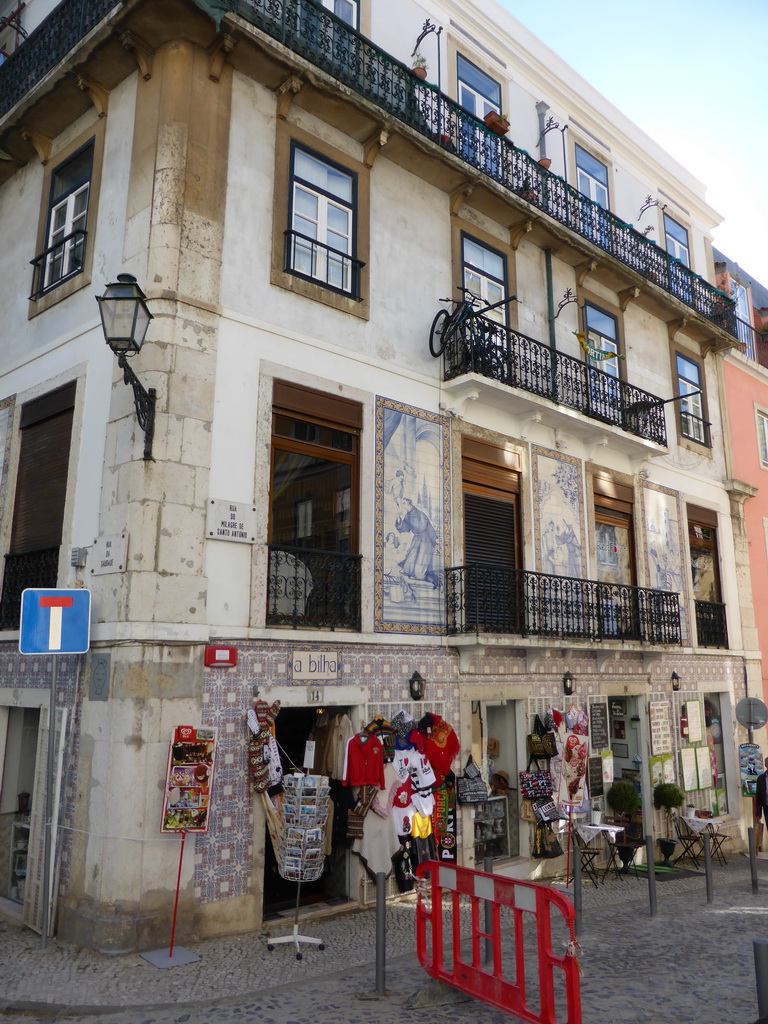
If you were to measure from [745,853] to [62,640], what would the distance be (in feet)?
42.8

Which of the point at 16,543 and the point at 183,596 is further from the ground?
the point at 16,543

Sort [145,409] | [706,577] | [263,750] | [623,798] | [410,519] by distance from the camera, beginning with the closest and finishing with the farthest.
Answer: [145,409]
[263,750]
[410,519]
[623,798]
[706,577]

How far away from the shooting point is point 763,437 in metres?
18.5

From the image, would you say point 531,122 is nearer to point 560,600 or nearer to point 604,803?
point 560,600

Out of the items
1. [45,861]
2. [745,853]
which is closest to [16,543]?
[45,861]

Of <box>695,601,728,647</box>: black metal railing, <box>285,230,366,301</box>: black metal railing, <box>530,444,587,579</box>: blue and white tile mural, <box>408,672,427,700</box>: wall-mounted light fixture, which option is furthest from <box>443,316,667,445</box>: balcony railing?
<box>408,672,427,700</box>: wall-mounted light fixture

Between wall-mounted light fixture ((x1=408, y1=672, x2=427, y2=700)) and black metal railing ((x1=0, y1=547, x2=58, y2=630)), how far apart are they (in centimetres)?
407

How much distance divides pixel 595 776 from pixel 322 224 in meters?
8.59

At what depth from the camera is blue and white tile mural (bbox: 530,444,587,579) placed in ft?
39.2

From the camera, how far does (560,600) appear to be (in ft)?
37.6

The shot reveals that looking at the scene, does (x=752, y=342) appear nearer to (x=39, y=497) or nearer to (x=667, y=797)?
(x=667, y=797)

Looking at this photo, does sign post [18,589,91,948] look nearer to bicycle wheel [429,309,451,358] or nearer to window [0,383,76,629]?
window [0,383,76,629]

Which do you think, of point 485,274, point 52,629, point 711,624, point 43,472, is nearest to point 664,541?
point 711,624

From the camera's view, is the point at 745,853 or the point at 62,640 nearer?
the point at 62,640
